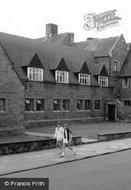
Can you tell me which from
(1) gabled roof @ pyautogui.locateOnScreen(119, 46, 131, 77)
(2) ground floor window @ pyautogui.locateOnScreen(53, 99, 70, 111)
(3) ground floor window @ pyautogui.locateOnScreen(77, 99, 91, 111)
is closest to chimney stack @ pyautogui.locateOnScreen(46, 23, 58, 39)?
(1) gabled roof @ pyautogui.locateOnScreen(119, 46, 131, 77)

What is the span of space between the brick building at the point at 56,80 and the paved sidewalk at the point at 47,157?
9176mm

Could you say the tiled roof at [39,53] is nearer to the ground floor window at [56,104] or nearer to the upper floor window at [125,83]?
the ground floor window at [56,104]

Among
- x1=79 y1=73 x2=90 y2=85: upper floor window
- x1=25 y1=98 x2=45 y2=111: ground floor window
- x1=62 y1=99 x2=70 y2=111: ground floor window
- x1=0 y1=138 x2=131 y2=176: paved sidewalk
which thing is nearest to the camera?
x1=0 y1=138 x2=131 y2=176: paved sidewalk

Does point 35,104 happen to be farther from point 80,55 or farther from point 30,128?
point 80,55

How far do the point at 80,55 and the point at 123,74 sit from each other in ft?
24.0

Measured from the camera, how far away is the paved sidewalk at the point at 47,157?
1688cm

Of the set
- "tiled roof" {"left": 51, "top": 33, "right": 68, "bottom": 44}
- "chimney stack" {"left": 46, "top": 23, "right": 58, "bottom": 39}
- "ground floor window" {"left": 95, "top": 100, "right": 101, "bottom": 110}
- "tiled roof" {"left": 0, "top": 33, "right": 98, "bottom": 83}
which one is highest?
"chimney stack" {"left": 46, "top": 23, "right": 58, "bottom": 39}

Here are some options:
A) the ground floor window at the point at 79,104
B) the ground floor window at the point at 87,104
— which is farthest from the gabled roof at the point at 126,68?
the ground floor window at the point at 79,104

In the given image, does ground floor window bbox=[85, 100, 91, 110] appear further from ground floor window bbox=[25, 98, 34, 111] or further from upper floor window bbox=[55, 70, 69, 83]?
ground floor window bbox=[25, 98, 34, 111]

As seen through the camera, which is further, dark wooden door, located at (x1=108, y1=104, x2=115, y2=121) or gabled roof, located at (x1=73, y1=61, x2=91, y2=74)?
dark wooden door, located at (x1=108, y1=104, x2=115, y2=121)

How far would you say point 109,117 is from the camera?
52.5 meters

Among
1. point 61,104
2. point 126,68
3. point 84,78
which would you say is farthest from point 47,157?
point 126,68

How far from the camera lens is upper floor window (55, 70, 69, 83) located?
144ft

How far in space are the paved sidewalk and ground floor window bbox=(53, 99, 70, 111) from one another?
59.0ft
